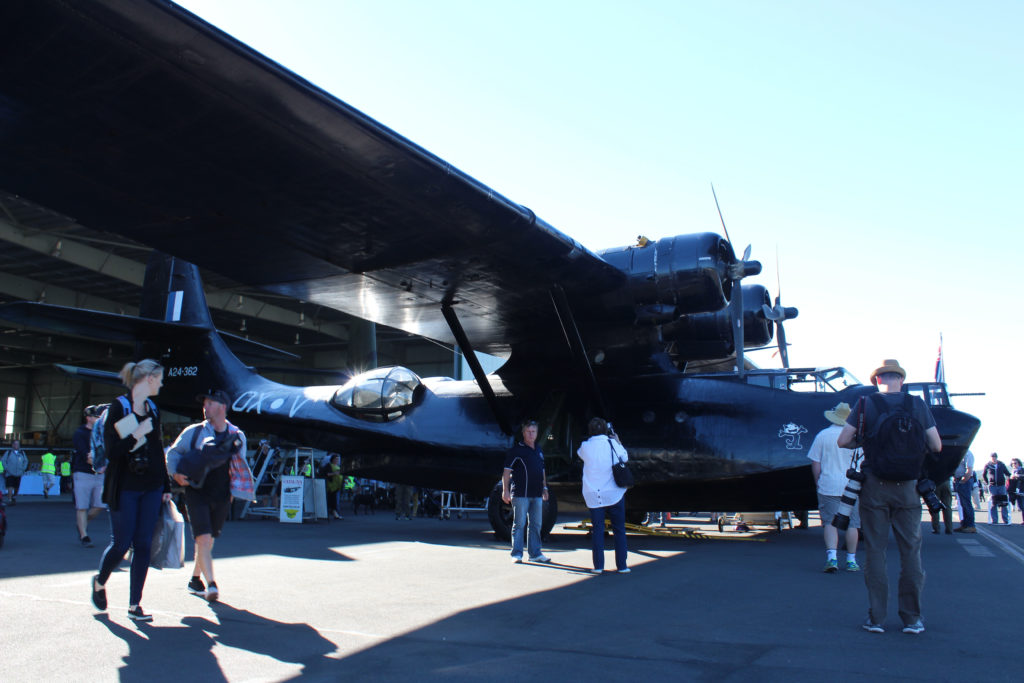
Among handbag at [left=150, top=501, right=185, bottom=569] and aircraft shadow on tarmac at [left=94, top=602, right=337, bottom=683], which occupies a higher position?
handbag at [left=150, top=501, right=185, bottom=569]

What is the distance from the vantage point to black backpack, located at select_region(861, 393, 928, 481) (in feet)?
15.3

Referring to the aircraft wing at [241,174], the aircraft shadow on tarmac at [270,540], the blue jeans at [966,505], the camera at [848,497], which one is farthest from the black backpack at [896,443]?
the blue jeans at [966,505]

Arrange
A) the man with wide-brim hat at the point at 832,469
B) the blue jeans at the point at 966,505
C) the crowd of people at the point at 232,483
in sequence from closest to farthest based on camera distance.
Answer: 1. the crowd of people at the point at 232,483
2. the man with wide-brim hat at the point at 832,469
3. the blue jeans at the point at 966,505

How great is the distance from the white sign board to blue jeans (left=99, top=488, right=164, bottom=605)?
10429mm

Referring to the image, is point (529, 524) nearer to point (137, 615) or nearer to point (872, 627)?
point (872, 627)

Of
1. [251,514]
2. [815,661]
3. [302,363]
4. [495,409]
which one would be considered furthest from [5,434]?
[815,661]

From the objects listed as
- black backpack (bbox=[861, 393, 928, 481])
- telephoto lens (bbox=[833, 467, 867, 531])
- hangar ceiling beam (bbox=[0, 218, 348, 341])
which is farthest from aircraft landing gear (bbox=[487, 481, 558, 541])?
hangar ceiling beam (bbox=[0, 218, 348, 341])

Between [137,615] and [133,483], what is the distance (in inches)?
33.0

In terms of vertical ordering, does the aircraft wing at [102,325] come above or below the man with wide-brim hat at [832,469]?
above

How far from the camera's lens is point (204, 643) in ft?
14.0

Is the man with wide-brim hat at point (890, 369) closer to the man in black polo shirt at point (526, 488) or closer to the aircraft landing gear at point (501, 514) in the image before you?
the man in black polo shirt at point (526, 488)

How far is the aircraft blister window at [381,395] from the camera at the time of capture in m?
12.6

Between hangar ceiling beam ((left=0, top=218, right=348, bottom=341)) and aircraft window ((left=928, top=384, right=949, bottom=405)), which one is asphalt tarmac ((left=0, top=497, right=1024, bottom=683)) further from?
hangar ceiling beam ((left=0, top=218, right=348, bottom=341))

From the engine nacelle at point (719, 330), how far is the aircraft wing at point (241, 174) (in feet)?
11.2
